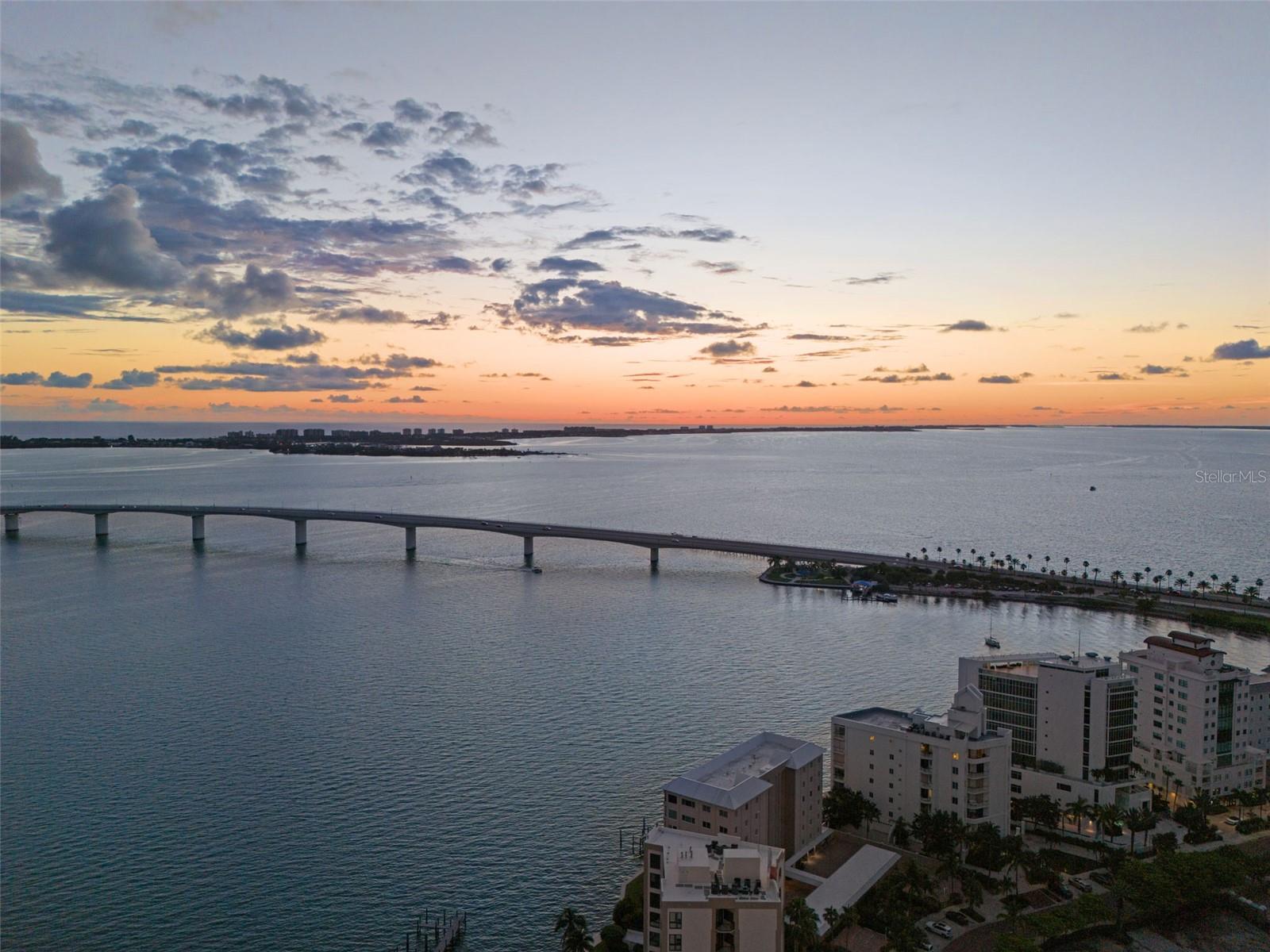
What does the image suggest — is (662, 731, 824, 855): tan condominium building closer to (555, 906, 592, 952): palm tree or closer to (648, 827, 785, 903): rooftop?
(648, 827, 785, 903): rooftop

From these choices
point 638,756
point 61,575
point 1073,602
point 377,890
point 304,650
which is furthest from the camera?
point 61,575

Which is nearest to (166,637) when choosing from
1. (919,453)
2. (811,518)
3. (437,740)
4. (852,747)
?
(437,740)

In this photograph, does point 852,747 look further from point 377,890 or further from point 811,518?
point 811,518

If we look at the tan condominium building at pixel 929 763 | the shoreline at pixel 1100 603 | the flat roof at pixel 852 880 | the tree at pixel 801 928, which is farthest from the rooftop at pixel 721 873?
the shoreline at pixel 1100 603

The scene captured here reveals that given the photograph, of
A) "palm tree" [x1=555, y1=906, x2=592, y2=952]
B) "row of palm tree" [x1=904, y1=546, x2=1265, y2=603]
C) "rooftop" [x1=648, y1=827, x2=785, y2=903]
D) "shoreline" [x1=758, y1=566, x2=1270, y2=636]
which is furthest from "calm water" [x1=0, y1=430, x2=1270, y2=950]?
"rooftop" [x1=648, y1=827, x2=785, y2=903]

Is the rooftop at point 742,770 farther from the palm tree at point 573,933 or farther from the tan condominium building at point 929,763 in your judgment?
the palm tree at point 573,933

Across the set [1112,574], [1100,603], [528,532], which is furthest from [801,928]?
[528,532]
